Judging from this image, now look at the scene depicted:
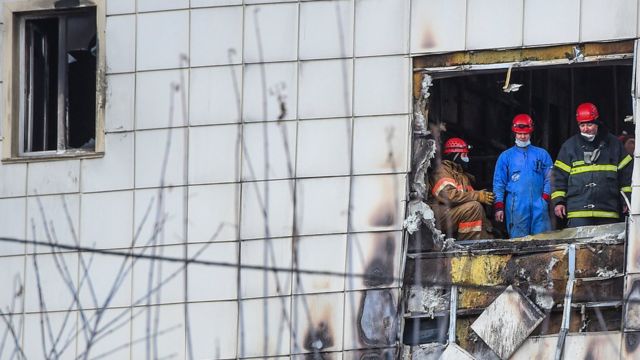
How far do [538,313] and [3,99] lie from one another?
5898 mm

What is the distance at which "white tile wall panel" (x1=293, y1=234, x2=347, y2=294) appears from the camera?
1498 centimetres

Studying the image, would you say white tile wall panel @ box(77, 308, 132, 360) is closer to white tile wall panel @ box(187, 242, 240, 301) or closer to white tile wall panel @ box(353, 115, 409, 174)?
white tile wall panel @ box(187, 242, 240, 301)

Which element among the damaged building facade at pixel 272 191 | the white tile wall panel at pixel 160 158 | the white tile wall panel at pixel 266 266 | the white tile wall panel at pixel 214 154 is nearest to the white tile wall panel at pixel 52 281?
the damaged building facade at pixel 272 191

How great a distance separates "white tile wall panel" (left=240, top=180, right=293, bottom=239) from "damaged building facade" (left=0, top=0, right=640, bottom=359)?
2 cm

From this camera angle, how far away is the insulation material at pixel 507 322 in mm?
14352

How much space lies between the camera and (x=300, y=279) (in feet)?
49.5

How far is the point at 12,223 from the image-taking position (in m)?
16.2

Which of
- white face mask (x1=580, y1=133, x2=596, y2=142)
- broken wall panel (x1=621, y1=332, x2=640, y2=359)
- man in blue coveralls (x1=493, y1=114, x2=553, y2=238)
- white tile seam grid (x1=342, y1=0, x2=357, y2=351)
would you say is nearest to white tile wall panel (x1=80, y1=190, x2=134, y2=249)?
white tile seam grid (x1=342, y1=0, x2=357, y2=351)

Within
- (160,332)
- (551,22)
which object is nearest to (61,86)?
(160,332)

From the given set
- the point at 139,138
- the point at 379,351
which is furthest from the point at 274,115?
the point at 379,351

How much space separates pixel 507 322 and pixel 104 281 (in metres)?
4.02

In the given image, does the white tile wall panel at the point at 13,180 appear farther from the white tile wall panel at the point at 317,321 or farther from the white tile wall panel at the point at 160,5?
the white tile wall panel at the point at 317,321

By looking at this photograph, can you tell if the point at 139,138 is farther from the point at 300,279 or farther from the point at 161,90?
the point at 300,279

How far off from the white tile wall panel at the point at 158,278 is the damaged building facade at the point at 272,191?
2cm
